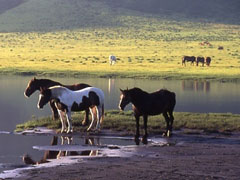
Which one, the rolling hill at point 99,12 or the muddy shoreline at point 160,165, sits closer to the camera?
the muddy shoreline at point 160,165

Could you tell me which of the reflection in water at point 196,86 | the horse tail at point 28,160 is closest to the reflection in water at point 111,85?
the reflection in water at point 196,86

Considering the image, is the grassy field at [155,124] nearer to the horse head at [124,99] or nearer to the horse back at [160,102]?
the horse back at [160,102]

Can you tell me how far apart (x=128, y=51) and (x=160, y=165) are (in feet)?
182

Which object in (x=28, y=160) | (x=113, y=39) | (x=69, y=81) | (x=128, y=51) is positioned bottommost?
(x=28, y=160)

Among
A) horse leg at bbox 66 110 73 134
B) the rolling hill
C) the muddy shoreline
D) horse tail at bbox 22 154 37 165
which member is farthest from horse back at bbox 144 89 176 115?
the rolling hill

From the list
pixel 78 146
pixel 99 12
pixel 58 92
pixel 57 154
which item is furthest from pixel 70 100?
pixel 99 12

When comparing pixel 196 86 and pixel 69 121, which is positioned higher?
pixel 196 86

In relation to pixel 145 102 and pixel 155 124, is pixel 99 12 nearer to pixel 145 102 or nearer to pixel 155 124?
pixel 155 124

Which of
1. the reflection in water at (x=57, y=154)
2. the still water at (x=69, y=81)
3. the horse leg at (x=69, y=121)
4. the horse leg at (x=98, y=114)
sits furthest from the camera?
the horse leg at (x=98, y=114)

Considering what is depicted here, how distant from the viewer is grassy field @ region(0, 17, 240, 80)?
4538cm

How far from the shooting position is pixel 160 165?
504 inches

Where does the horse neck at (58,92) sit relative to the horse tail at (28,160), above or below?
above

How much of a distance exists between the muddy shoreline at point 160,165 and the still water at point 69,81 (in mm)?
1363

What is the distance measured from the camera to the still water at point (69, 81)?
15474 mm
